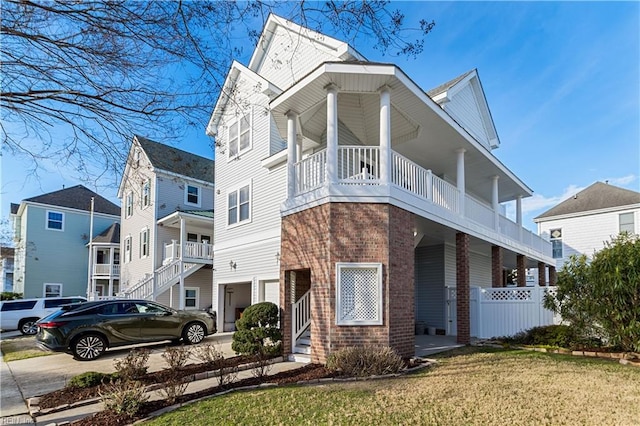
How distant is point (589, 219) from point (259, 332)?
23422 millimetres

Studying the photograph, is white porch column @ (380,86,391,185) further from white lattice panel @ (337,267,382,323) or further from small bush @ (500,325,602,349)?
small bush @ (500,325,602,349)

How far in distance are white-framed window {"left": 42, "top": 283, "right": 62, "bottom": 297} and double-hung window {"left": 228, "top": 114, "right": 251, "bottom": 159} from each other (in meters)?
→ 20.1

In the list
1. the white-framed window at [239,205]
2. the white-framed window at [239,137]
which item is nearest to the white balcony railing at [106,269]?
the white-framed window at [239,205]

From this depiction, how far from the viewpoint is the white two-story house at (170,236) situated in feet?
64.8

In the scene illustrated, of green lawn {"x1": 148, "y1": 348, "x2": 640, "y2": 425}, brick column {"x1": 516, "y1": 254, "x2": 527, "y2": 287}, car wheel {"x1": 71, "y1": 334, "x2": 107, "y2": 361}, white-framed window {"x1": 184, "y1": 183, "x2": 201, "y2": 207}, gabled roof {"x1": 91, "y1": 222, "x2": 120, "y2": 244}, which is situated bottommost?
car wheel {"x1": 71, "y1": 334, "x2": 107, "y2": 361}

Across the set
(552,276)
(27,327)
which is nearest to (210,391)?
(27,327)

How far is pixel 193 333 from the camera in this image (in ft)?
42.5

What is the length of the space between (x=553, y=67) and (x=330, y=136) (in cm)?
780

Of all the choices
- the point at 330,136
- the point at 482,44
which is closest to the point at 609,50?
the point at 482,44

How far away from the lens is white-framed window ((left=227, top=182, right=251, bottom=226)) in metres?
16.5

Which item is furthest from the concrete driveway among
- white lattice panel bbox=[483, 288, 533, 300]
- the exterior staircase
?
white lattice panel bbox=[483, 288, 533, 300]

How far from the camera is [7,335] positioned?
1823 centimetres

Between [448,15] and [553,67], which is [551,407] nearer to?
[448,15]

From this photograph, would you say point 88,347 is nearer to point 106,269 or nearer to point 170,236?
point 170,236
